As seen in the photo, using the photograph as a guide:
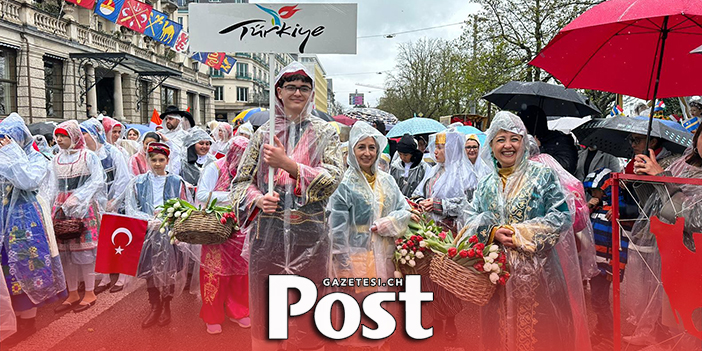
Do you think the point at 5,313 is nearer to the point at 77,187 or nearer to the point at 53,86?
the point at 77,187

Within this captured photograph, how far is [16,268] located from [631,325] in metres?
5.11

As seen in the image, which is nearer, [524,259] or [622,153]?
[524,259]

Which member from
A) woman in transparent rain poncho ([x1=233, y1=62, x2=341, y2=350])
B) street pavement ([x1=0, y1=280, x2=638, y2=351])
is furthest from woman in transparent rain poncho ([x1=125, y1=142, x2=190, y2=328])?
woman in transparent rain poncho ([x1=233, y1=62, x2=341, y2=350])

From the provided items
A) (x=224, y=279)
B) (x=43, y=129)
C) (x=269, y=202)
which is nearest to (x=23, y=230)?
(x=224, y=279)

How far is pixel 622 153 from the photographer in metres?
4.15

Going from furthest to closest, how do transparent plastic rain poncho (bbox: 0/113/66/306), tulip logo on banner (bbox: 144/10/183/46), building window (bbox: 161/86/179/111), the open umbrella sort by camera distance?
1. building window (bbox: 161/86/179/111)
2. tulip logo on banner (bbox: 144/10/183/46)
3. transparent plastic rain poncho (bbox: 0/113/66/306)
4. the open umbrella

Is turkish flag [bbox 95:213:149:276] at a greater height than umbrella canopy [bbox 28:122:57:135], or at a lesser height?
lesser

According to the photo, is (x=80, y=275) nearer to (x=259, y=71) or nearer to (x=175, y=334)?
(x=175, y=334)

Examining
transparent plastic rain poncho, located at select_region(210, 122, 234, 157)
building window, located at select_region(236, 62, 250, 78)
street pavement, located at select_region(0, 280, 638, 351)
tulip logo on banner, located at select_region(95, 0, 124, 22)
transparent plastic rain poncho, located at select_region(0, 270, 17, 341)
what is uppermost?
building window, located at select_region(236, 62, 250, 78)

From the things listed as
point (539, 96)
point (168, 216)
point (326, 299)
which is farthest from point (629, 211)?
point (168, 216)

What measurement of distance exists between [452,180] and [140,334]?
10.3ft

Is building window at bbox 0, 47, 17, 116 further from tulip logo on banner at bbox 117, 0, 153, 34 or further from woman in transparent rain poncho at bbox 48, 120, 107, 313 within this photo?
woman in transparent rain poncho at bbox 48, 120, 107, 313

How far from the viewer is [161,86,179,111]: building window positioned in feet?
89.4

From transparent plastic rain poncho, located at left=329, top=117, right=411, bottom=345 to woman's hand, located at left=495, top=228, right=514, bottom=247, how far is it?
0.73 meters
